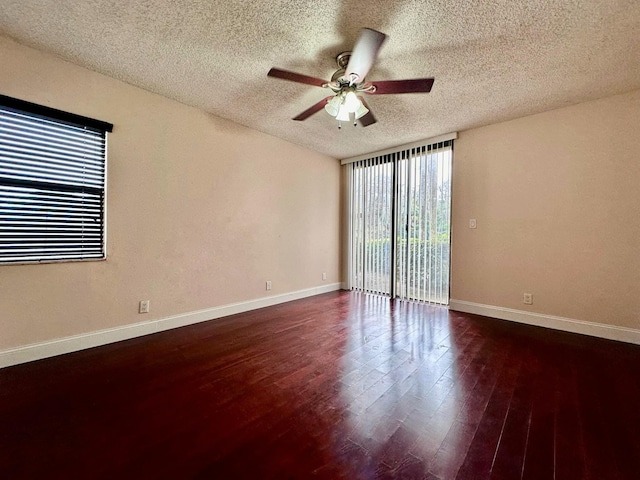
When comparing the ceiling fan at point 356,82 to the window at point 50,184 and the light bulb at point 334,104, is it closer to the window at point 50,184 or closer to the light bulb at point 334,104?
the light bulb at point 334,104

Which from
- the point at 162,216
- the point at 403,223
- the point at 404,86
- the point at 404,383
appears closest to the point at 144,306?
the point at 162,216

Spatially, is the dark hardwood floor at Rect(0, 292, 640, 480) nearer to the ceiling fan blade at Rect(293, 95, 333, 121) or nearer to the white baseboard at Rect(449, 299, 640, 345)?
the white baseboard at Rect(449, 299, 640, 345)

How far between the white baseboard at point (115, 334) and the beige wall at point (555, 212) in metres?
3.09

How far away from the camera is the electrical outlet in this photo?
275cm

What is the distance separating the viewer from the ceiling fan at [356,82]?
5.65 feet

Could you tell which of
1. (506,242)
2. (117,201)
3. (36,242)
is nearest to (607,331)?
(506,242)

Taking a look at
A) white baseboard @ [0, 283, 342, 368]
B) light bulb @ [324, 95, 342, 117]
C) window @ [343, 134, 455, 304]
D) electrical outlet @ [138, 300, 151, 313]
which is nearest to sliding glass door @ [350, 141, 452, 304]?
window @ [343, 134, 455, 304]

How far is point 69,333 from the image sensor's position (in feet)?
7.66

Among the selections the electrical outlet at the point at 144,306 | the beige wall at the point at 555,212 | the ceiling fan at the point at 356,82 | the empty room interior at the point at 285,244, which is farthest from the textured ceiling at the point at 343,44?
the electrical outlet at the point at 144,306

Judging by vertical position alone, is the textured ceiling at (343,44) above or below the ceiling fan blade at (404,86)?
above

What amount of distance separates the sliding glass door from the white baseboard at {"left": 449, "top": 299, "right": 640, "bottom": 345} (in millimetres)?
370

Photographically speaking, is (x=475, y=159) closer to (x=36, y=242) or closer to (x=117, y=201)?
(x=117, y=201)

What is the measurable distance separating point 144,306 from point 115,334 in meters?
0.34

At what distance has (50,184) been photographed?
2.25m
